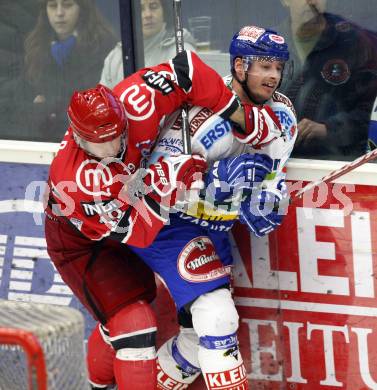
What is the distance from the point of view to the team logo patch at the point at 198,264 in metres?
4.30

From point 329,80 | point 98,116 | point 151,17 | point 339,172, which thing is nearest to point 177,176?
point 98,116

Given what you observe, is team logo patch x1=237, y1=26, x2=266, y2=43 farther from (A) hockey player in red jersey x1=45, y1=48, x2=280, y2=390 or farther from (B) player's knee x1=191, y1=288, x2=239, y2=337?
(B) player's knee x1=191, y1=288, x2=239, y2=337

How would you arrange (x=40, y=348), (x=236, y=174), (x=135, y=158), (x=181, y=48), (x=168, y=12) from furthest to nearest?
(x=168, y=12) → (x=181, y=48) → (x=135, y=158) → (x=236, y=174) → (x=40, y=348)

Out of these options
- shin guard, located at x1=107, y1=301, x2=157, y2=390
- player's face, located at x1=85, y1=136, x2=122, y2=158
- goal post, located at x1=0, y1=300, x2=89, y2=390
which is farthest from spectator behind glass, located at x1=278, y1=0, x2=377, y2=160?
goal post, located at x1=0, y1=300, x2=89, y2=390

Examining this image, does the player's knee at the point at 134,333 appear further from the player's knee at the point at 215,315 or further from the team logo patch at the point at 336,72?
the team logo patch at the point at 336,72

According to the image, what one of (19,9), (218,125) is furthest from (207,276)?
(19,9)

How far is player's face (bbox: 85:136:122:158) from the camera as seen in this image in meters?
4.00

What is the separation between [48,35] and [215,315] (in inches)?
51.8

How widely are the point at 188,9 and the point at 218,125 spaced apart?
0.54m

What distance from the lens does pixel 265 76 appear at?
165 inches

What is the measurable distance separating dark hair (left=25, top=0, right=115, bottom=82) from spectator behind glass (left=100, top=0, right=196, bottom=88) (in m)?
0.09

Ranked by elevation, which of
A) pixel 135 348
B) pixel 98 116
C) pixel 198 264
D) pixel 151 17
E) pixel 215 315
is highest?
pixel 151 17

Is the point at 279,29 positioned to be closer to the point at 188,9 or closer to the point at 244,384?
the point at 188,9

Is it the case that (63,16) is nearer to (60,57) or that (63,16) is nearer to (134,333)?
(60,57)
